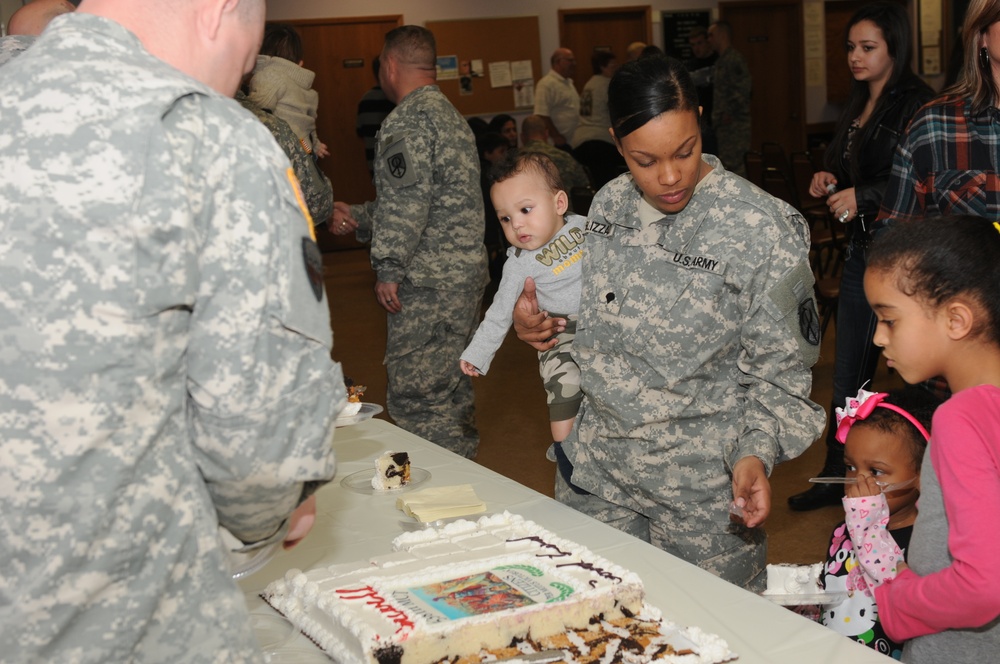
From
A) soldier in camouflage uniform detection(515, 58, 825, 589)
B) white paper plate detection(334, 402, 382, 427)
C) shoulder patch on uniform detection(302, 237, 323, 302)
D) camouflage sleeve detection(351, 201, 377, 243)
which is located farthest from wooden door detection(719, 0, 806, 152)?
shoulder patch on uniform detection(302, 237, 323, 302)

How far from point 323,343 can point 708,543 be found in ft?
4.05

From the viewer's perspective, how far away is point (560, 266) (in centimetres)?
252

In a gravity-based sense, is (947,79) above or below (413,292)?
above

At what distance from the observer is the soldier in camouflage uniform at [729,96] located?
33.6 ft

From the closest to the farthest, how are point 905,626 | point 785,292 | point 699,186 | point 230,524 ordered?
1. point 230,524
2. point 905,626
3. point 785,292
4. point 699,186

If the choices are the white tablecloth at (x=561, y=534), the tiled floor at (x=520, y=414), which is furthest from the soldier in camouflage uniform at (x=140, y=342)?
the tiled floor at (x=520, y=414)

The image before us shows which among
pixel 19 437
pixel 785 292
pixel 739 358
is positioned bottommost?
pixel 739 358

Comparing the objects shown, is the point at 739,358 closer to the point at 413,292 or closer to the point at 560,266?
the point at 560,266

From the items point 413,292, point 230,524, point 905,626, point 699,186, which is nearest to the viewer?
point 230,524

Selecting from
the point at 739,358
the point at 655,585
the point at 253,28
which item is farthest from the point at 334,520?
the point at 253,28

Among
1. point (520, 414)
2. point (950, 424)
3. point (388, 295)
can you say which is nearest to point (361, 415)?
point (950, 424)

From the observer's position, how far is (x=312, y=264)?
3.35ft

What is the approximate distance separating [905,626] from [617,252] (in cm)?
92

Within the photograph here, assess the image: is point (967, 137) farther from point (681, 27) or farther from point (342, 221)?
point (681, 27)
